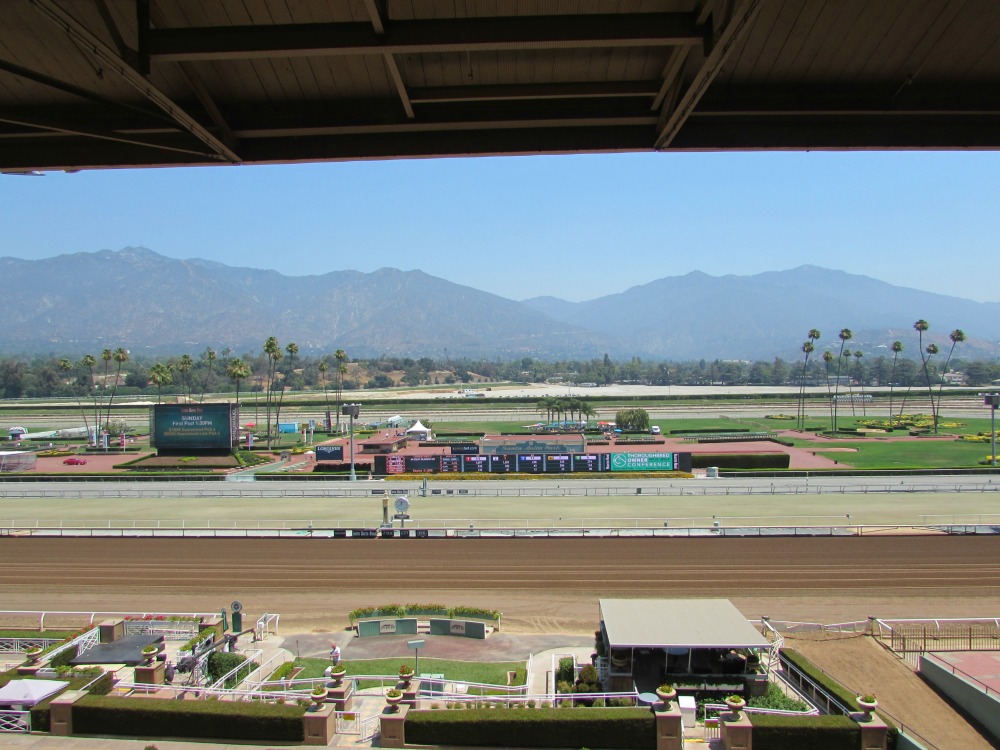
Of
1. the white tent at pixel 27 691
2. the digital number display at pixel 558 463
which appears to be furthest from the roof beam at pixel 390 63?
the digital number display at pixel 558 463

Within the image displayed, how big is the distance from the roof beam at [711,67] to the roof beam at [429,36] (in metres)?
0.22

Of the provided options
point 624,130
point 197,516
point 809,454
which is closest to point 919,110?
point 624,130

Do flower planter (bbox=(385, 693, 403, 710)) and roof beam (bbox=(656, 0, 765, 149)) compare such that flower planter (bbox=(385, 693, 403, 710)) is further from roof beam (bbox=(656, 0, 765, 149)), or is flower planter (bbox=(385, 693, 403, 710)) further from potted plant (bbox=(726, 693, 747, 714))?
roof beam (bbox=(656, 0, 765, 149))

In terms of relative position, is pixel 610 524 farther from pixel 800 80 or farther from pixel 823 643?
pixel 800 80

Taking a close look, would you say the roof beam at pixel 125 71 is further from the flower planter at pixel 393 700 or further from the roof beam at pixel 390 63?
the flower planter at pixel 393 700

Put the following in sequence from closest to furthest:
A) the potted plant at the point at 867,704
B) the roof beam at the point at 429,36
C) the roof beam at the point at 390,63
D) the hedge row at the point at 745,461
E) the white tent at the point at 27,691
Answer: the roof beam at the point at 390,63
the roof beam at the point at 429,36
the potted plant at the point at 867,704
the white tent at the point at 27,691
the hedge row at the point at 745,461

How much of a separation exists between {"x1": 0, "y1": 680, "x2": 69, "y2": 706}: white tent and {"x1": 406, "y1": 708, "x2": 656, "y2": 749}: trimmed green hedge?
6.61m

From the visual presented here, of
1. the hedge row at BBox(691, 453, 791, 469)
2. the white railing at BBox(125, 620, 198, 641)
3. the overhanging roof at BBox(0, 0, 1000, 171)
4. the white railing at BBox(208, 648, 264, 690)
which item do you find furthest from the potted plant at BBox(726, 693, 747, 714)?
the hedge row at BBox(691, 453, 791, 469)

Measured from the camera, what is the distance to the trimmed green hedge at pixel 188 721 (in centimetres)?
1186

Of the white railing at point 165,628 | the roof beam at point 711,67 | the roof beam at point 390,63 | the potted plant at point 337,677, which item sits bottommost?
the white railing at point 165,628

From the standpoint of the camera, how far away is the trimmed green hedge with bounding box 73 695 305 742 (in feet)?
38.9

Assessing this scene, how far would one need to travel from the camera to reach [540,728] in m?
11.9

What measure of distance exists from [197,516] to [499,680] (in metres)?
25.8

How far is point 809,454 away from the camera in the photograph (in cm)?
5850
